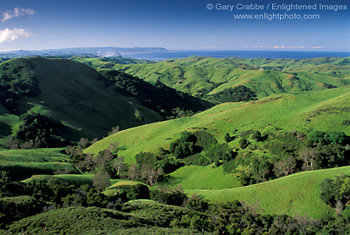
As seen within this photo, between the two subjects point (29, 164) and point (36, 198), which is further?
point (29, 164)

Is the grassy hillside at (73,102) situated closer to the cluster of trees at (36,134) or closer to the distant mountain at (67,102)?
the distant mountain at (67,102)

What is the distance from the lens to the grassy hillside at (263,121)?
2391 inches

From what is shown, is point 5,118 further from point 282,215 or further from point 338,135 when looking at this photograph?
point 338,135

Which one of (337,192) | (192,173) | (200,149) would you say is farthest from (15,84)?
(337,192)

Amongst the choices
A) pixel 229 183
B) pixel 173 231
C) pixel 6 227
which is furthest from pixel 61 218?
pixel 229 183

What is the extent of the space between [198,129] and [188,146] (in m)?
9.65

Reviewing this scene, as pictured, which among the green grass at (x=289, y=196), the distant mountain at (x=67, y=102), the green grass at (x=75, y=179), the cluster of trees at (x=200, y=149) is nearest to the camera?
the green grass at (x=289, y=196)

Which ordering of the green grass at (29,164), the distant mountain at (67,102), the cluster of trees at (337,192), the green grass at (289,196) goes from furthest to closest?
the distant mountain at (67,102)
the green grass at (29,164)
the green grass at (289,196)
the cluster of trees at (337,192)

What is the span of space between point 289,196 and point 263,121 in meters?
33.1

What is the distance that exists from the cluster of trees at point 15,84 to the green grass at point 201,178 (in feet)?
352

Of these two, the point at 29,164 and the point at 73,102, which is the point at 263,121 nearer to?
the point at 29,164

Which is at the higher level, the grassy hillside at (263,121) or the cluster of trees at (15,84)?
the cluster of trees at (15,84)

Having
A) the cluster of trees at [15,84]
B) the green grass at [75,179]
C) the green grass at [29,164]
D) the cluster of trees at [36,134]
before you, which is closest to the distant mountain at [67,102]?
the cluster of trees at [15,84]

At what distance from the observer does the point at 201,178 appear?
57562 millimetres
